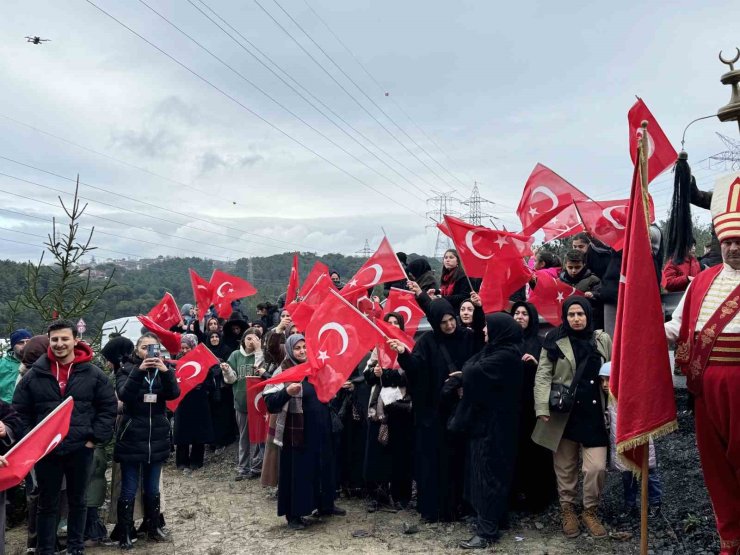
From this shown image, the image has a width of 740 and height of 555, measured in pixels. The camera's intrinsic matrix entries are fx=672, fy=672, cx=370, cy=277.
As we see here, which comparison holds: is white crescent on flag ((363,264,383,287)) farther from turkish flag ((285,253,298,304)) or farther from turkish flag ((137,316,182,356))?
turkish flag ((285,253,298,304))

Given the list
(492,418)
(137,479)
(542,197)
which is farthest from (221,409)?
(542,197)

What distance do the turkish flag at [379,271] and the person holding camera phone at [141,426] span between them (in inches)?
114

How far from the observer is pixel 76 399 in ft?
19.6

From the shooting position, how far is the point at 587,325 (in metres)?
6.31

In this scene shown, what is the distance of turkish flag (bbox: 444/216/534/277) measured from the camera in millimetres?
7887

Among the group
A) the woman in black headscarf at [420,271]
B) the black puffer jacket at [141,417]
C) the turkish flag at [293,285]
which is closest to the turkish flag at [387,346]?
the woman in black headscarf at [420,271]

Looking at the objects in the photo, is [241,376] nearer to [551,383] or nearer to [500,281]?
[500,281]

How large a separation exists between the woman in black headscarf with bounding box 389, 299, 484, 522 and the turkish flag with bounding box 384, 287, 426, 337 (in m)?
1.53

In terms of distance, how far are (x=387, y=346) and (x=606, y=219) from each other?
319cm

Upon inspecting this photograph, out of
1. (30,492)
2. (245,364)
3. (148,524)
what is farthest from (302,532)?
(245,364)

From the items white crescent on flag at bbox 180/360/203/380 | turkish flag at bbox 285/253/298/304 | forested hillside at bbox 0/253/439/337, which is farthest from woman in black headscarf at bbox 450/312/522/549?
forested hillside at bbox 0/253/439/337

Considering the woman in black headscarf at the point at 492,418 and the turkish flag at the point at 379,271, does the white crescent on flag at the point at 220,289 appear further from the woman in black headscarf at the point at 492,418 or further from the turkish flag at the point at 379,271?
the woman in black headscarf at the point at 492,418

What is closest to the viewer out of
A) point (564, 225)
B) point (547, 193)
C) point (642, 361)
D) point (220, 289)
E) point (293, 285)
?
point (642, 361)

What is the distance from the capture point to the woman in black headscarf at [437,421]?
6977 millimetres
